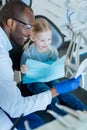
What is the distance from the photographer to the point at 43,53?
61.1 inches

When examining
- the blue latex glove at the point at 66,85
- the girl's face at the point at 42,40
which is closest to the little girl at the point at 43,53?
the girl's face at the point at 42,40

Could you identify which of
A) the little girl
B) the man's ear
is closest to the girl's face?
the little girl

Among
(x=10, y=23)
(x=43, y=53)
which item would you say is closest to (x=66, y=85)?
(x=10, y=23)

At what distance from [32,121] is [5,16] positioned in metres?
0.52

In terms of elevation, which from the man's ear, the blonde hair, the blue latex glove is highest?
the man's ear

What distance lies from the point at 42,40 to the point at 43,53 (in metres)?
0.09

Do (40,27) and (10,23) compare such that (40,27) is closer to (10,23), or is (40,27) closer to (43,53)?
(43,53)

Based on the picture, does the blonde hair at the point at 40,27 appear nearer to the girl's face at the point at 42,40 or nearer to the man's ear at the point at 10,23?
the girl's face at the point at 42,40

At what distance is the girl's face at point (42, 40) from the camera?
4.87 ft

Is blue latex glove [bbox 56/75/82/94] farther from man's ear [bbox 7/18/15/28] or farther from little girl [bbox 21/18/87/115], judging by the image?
man's ear [bbox 7/18/15/28]

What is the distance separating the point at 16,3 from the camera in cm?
115

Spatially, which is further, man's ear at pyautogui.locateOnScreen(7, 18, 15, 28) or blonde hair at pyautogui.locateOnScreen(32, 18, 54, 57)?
blonde hair at pyautogui.locateOnScreen(32, 18, 54, 57)

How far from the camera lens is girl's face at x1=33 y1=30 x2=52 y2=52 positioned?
148 centimetres

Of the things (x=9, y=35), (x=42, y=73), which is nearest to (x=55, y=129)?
(x=9, y=35)
